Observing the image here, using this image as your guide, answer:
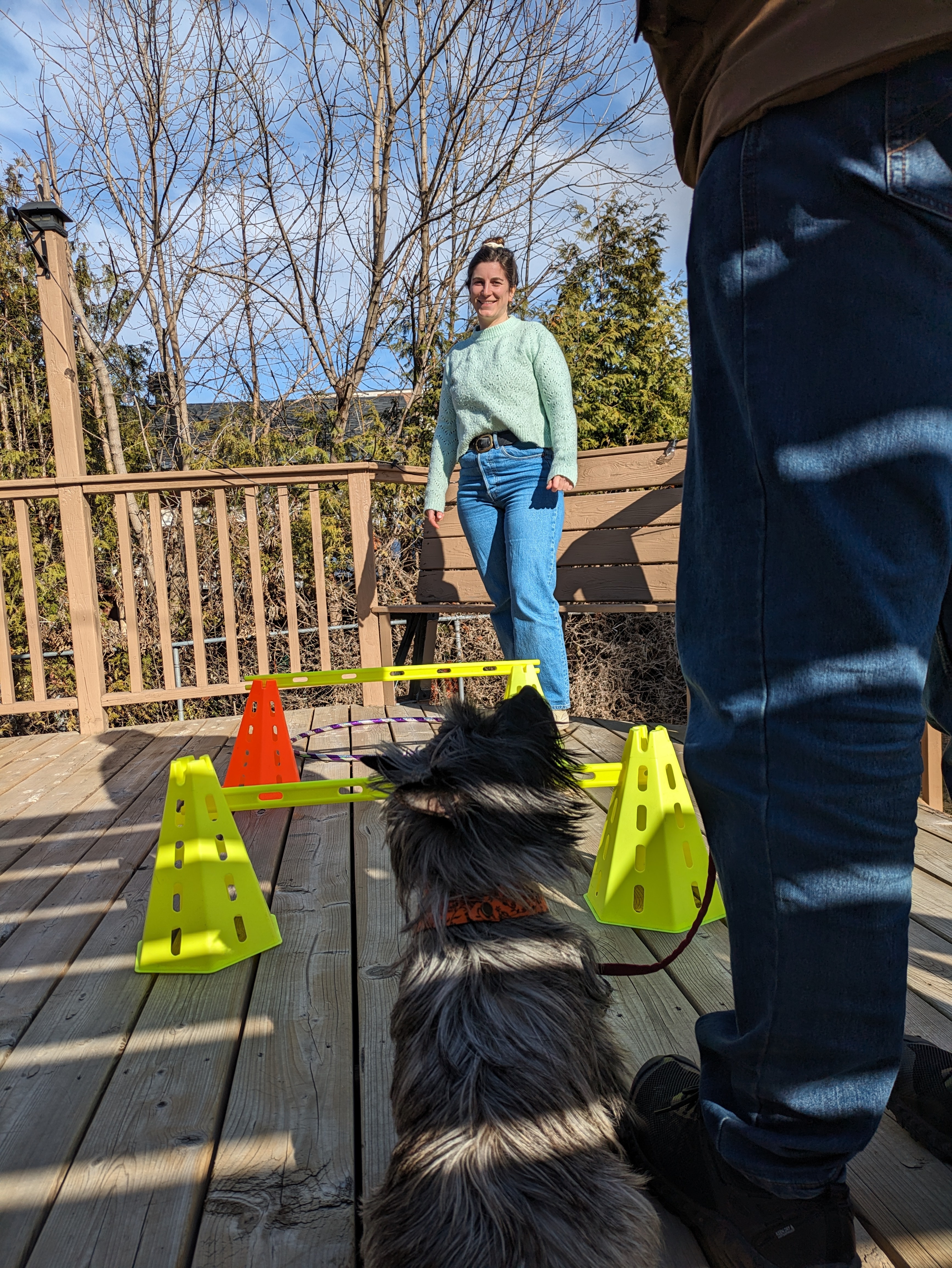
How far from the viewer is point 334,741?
398cm

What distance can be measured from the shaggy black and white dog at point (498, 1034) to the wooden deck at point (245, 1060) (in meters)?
0.10

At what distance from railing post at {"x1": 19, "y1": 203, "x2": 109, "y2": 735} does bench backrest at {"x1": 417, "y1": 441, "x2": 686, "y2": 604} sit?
6.57ft

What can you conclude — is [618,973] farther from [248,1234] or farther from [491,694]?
[491,694]

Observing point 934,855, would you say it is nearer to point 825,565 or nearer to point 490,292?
point 825,565

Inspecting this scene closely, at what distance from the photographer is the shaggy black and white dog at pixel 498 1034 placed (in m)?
0.85

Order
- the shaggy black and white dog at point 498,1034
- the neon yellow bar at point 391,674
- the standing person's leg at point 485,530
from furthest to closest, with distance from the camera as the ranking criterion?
1. the standing person's leg at point 485,530
2. the neon yellow bar at point 391,674
3. the shaggy black and white dog at point 498,1034

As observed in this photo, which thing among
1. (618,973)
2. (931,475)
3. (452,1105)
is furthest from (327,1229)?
(931,475)

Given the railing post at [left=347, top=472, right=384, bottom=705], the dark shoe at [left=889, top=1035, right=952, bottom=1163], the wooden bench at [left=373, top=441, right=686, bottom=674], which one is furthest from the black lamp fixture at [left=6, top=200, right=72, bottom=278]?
the dark shoe at [left=889, top=1035, right=952, bottom=1163]

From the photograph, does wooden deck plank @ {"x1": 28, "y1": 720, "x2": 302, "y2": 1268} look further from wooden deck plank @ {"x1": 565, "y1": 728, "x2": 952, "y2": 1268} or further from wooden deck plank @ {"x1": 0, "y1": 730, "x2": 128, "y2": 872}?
wooden deck plank @ {"x1": 0, "y1": 730, "x2": 128, "y2": 872}

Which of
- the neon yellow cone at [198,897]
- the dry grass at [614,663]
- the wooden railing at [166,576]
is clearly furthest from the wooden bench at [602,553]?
the neon yellow cone at [198,897]

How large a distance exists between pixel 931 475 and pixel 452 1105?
0.84 metres

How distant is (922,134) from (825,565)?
0.38 metres

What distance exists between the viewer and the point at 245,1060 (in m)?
1.44

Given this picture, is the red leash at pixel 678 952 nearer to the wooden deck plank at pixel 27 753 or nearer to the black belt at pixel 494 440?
the black belt at pixel 494 440
